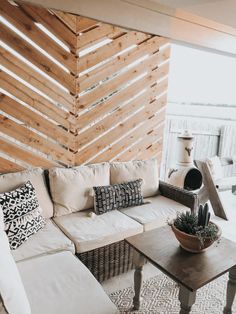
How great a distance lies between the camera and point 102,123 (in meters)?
2.80

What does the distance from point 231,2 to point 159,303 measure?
3249mm

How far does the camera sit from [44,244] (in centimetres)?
179

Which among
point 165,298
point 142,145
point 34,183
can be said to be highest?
point 142,145

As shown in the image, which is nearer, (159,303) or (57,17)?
(159,303)

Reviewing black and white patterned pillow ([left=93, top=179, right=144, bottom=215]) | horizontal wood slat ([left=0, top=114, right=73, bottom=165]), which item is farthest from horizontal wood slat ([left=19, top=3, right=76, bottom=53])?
black and white patterned pillow ([left=93, top=179, right=144, bottom=215])

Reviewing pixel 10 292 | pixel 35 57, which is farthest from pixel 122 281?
pixel 35 57

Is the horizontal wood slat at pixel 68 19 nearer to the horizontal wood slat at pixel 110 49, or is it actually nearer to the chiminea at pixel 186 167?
the horizontal wood slat at pixel 110 49

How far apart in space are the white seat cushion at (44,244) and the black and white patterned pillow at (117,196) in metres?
Answer: 0.47

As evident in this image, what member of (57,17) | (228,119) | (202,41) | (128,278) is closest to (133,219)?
(128,278)

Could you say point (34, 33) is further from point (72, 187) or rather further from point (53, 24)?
point (72, 187)

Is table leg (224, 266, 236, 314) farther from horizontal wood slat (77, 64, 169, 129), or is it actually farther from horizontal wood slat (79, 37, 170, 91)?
horizontal wood slat (79, 37, 170, 91)

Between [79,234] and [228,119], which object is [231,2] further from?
[79,234]

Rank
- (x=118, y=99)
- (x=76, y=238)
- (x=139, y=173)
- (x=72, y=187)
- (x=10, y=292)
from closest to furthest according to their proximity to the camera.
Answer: (x=10, y=292), (x=76, y=238), (x=72, y=187), (x=139, y=173), (x=118, y=99)

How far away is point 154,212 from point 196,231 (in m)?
0.87
